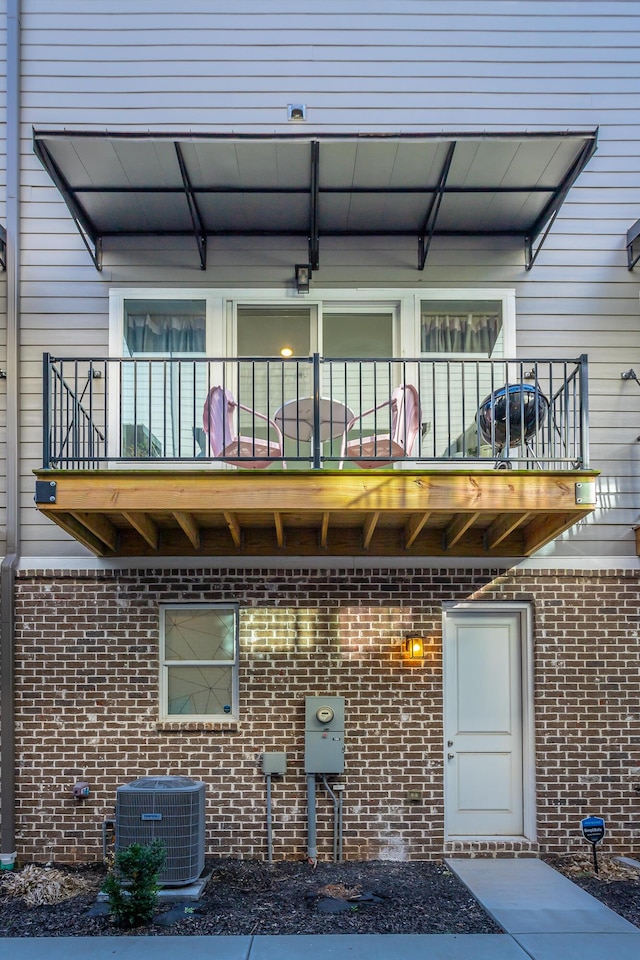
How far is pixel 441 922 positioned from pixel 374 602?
2399 millimetres

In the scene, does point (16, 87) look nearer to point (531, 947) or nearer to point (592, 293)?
point (592, 293)

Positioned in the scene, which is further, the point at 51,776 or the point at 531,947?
the point at 51,776

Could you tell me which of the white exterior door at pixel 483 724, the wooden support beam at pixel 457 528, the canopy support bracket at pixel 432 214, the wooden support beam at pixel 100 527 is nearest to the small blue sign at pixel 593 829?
the white exterior door at pixel 483 724

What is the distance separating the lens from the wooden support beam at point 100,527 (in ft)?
18.2

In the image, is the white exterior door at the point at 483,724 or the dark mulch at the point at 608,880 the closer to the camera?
the dark mulch at the point at 608,880

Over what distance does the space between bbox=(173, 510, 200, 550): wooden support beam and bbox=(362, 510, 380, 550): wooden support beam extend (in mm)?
1350

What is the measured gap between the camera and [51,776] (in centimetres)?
622

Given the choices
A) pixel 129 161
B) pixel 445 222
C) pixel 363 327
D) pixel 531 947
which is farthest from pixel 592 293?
pixel 531 947

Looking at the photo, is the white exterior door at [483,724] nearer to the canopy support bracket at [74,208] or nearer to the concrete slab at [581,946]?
the concrete slab at [581,946]

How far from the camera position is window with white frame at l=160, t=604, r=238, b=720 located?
6363 millimetres

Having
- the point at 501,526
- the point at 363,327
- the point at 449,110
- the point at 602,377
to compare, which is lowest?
the point at 501,526

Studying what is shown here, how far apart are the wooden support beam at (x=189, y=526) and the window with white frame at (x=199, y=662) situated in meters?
0.63

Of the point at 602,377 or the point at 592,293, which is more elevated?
the point at 592,293

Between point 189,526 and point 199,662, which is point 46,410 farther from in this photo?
point 199,662
